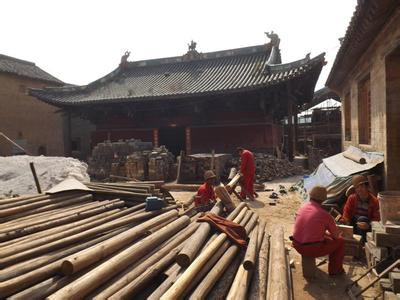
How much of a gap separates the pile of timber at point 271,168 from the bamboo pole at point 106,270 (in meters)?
9.16

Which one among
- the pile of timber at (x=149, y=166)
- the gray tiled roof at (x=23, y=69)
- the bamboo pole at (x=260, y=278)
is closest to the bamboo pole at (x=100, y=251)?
the bamboo pole at (x=260, y=278)

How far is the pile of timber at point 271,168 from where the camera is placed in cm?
1297

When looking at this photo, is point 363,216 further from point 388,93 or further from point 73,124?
point 73,124

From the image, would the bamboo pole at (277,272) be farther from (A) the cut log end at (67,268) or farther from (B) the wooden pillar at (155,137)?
(B) the wooden pillar at (155,137)

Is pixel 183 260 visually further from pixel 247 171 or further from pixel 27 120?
pixel 27 120

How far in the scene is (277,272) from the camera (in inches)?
143

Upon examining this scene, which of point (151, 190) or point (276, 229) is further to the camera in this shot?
point (151, 190)

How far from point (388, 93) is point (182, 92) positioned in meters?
11.5

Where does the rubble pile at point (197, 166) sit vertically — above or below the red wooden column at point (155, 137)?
below

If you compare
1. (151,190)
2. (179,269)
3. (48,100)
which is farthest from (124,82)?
(179,269)

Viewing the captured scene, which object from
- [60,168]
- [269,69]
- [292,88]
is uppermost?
[269,69]

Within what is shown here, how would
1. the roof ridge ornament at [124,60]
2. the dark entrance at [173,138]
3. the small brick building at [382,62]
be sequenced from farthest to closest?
1. the roof ridge ornament at [124,60]
2. the dark entrance at [173,138]
3. the small brick building at [382,62]

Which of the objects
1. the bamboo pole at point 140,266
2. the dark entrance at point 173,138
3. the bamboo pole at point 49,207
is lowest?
the bamboo pole at point 140,266

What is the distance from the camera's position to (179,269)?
11.1 feet
